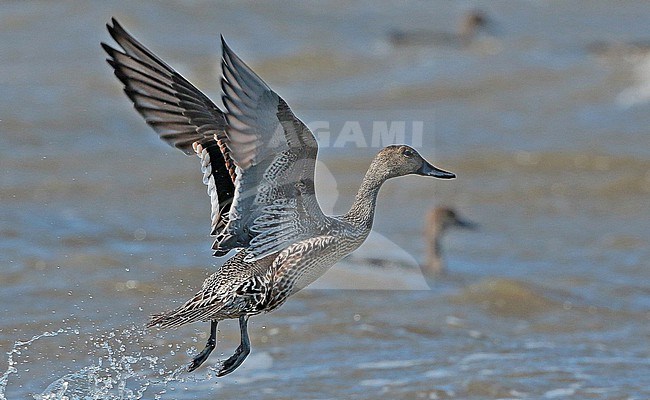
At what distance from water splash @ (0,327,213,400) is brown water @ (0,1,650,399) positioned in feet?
0.05

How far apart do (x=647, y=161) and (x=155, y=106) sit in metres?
7.44

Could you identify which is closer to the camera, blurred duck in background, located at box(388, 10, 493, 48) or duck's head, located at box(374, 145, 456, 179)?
duck's head, located at box(374, 145, 456, 179)

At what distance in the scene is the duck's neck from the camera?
5070 mm

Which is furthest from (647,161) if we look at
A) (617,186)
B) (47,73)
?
(47,73)

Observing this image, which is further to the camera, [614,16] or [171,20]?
[614,16]

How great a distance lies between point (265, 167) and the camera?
469cm

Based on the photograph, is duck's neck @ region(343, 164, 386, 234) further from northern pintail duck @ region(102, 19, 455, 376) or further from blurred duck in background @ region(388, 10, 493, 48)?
blurred duck in background @ region(388, 10, 493, 48)

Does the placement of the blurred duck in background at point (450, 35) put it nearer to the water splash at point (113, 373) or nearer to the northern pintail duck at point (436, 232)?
the northern pintail duck at point (436, 232)

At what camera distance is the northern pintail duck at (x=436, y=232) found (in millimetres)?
8656

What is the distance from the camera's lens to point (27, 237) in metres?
8.62

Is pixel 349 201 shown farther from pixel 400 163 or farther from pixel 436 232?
pixel 400 163

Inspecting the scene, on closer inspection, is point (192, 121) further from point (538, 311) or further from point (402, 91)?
point (402, 91)

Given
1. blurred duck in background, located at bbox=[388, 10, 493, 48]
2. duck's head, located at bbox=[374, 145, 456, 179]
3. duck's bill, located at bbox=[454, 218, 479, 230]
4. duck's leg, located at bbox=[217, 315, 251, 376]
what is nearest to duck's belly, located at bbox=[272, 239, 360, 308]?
duck's leg, located at bbox=[217, 315, 251, 376]

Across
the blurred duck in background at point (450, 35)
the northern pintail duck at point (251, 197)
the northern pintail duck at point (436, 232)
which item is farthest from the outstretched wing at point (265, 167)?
the blurred duck in background at point (450, 35)
